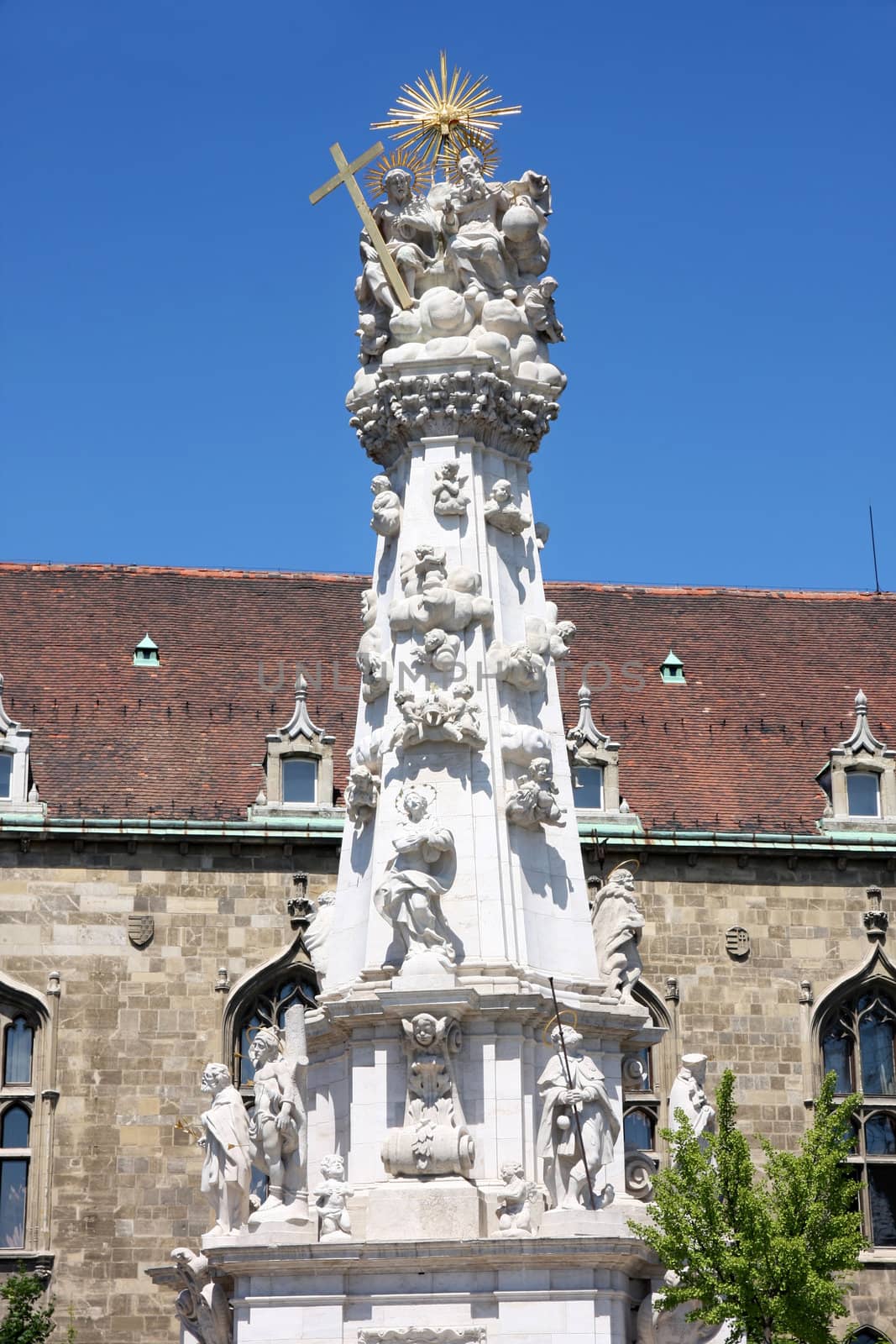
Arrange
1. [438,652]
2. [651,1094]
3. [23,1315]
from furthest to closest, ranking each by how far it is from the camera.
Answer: [651,1094], [23,1315], [438,652]

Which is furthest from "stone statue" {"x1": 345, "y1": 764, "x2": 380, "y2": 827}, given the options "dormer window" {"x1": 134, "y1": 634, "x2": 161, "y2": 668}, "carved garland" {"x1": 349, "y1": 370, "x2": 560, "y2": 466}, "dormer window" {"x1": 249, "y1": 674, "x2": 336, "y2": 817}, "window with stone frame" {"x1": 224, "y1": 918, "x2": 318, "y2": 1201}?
"dormer window" {"x1": 134, "y1": 634, "x2": 161, "y2": 668}

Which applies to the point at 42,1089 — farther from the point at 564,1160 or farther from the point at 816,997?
the point at 564,1160

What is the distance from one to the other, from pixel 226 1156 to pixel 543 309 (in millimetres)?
8101

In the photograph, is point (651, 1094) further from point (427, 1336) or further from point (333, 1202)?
point (427, 1336)

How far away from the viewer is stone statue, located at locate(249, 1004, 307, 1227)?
22.3 meters

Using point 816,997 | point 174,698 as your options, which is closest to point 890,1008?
point 816,997

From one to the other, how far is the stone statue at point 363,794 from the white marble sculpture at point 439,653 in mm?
1043

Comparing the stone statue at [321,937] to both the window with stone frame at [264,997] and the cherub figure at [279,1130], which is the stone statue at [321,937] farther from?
the window with stone frame at [264,997]

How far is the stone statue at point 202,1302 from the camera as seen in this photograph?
874 inches

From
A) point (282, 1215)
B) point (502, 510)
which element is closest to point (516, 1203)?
point (282, 1215)

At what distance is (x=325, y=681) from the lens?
40.2m

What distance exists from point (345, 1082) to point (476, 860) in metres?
2.17

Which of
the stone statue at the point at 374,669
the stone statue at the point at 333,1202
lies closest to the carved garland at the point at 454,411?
the stone statue at the point at 374,669

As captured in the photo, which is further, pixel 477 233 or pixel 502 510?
pixel 477 233
